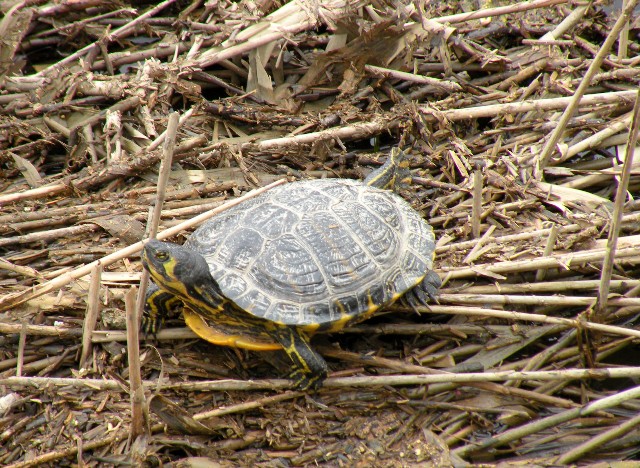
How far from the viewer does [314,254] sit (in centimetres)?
345

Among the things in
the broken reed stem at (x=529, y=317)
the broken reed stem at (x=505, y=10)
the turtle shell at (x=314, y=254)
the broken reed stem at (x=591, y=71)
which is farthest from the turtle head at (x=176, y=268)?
the broken reed stem at (x=505, y=10)

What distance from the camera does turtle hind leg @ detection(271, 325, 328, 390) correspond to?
130 inches

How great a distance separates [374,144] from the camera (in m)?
5.20

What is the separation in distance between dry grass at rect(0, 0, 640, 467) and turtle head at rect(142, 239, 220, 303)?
448 mm

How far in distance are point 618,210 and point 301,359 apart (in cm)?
187

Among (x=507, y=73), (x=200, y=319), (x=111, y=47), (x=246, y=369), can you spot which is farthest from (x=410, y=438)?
(x=111, y=47)

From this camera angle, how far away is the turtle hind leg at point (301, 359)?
3.29m

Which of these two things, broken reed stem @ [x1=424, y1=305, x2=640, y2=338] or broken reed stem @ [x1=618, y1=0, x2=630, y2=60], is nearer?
broken reed stem @ [x1=424, y1=305, x2=640, y2=338]

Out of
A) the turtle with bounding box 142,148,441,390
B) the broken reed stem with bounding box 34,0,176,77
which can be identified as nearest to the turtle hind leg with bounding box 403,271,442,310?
the turtle with bounding box 142,148,441,390

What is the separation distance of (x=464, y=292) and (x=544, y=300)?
50cm

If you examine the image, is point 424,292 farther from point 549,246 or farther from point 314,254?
point 549,246

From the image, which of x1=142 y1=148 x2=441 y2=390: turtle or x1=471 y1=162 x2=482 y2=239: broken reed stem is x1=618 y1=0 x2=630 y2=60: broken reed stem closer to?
x1=471 y1=162 x2=482 y2=239: broken reed stem

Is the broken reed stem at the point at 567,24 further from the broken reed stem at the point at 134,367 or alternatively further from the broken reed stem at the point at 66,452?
the broken reed stem at the point at 66,452

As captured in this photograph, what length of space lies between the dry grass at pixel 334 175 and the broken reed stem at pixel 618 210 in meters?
0.01
